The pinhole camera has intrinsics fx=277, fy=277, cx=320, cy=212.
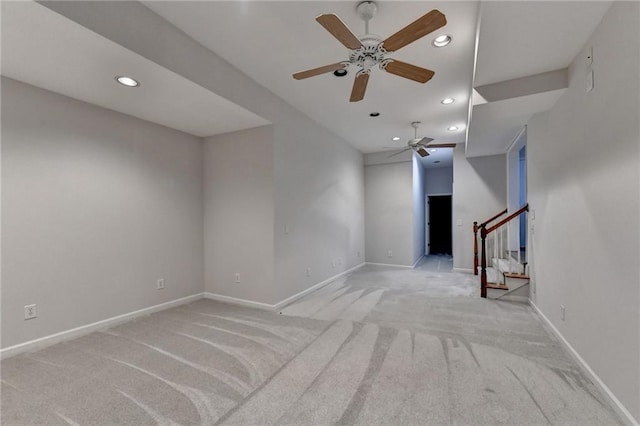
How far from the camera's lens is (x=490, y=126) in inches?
160

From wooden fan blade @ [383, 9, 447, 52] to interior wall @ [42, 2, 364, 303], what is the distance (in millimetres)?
1759

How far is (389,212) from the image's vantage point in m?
6.92

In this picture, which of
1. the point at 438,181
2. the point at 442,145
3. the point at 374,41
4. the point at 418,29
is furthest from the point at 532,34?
the point at 438,181

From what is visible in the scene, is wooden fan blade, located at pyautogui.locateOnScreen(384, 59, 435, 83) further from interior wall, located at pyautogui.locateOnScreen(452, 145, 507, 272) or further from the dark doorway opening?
the dark doorway opening

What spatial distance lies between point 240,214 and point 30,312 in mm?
2334

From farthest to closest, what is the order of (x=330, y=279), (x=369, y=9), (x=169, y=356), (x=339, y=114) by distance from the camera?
(x=330, y=279), (x=339, y=114), (x=169, y=356), (x=369, y=9)

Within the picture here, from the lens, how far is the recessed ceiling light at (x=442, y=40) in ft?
8.18

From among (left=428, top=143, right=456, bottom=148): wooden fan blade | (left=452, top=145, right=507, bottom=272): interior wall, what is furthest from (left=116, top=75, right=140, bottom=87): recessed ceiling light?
(left=452, top=145, right=507, bottom=272): interior wall

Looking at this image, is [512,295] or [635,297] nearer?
[635,297]

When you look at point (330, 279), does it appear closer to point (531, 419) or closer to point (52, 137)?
point (531, 419)

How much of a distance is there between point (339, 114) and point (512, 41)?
2549 mm

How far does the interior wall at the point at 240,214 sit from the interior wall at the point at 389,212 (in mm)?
3879

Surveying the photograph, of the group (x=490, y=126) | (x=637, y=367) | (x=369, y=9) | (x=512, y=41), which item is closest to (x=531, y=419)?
(x=637, y=367)

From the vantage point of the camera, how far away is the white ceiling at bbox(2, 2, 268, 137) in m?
1.84
